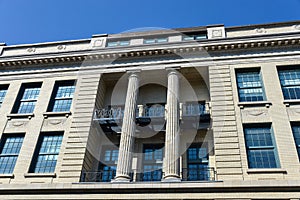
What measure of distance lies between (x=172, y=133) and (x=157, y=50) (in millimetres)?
6423

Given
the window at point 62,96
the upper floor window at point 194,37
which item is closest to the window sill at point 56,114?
the window at point 62,96

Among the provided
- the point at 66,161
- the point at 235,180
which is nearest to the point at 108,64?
the point at 66,161

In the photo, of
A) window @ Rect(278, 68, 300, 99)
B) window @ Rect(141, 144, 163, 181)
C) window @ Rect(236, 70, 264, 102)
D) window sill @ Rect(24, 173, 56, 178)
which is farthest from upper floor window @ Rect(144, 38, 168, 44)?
window sill @ Rect(24, 173, 56, 178)

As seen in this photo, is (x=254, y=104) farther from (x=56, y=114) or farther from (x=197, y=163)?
(x=56, y=114)

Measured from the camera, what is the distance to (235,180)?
553 inches

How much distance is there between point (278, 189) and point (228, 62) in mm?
8691

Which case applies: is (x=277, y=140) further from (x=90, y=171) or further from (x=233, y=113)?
(x=90, y=171)

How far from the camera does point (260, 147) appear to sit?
1548 centimetres

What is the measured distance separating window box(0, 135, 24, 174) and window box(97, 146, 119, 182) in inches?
206

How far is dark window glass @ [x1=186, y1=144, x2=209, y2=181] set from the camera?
54.0 feet

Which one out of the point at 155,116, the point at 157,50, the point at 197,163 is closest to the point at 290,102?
the point at 197,163

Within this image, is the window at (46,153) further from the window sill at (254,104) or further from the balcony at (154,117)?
the window sill at (254,104)

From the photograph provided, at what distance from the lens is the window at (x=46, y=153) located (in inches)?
663

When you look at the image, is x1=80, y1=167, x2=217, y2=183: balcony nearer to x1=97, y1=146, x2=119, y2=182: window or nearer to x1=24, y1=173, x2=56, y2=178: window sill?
x1=97, y1=146, x2=119, y2=182: window
